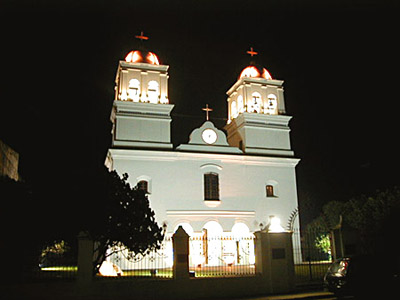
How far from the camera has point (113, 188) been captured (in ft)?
47.5

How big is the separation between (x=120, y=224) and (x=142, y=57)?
613 inches

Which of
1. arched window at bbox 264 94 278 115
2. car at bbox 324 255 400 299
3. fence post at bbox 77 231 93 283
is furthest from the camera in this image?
arched window at bbox 264 94 278 115

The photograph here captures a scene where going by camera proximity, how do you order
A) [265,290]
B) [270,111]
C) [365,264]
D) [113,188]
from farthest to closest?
[270,111] → [113,188] → [265,290] → [365,264]

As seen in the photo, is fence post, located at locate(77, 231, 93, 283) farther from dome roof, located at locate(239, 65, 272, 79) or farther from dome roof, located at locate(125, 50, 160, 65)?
dome roof, located at locate(239, 65, 272, 79)

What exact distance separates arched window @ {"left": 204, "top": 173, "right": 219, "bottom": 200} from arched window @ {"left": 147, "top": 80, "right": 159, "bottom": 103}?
5.81m

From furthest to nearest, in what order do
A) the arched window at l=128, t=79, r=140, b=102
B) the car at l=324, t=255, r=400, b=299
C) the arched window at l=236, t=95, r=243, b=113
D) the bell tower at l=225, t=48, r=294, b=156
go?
the arched window at l=236, t=95, r=243, b=113 → the bell tower at l=225, t=48, r=294, b=156 → the arched window at l=128, t=79, r=140, b=102 → the car at l=324, t=255, r=400, b=299

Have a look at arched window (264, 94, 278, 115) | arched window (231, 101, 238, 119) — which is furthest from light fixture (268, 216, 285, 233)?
arched window (231, 101, 238, 119)

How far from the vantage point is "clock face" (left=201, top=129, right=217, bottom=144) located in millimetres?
26297

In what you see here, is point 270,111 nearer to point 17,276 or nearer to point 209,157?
point 209,157

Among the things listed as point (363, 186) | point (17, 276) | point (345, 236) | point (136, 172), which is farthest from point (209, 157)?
point (363, 186)

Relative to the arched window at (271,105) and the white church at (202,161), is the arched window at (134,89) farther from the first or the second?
the arched window at (271,105)

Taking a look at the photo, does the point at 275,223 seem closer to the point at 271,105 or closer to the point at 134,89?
the point at 271,105

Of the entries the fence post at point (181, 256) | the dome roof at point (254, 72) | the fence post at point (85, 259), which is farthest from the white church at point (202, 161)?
the fence post at point (85, 259)

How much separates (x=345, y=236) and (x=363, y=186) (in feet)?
69.0
